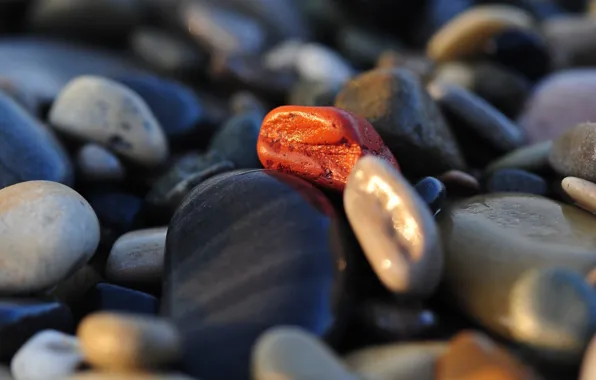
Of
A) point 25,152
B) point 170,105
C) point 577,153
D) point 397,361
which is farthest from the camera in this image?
point 170,105

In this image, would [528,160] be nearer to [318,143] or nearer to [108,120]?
[318,143]

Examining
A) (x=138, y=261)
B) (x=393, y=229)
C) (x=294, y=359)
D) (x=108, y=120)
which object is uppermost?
(x=393, y=229)

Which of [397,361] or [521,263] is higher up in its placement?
[521,263]

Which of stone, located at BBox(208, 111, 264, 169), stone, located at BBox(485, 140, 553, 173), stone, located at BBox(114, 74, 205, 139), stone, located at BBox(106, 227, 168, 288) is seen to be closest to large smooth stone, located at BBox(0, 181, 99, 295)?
stone, located at BBox(106, 227, 168, 288)

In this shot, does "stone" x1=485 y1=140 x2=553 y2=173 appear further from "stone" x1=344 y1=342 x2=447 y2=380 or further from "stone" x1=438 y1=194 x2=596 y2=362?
"stone" x1=344 y1=342 x2=447 y2=380

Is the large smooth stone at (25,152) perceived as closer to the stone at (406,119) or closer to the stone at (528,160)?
the stone at (406,119)

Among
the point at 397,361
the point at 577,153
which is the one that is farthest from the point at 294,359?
the point at 577,153

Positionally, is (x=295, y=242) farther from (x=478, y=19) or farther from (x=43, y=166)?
(x=478, y=19)
